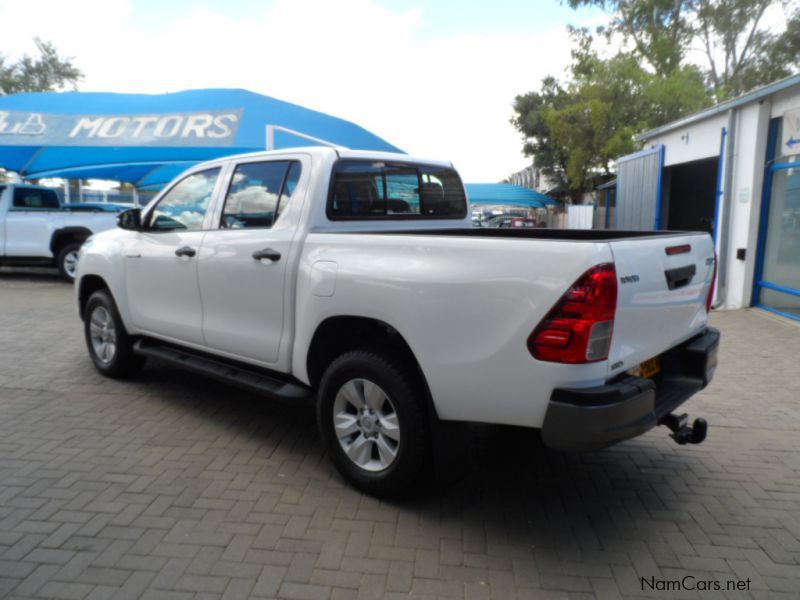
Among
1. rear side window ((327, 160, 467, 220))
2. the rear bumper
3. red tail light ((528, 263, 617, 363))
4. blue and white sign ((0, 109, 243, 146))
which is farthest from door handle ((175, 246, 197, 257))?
blue and white sign ((0, 109, 243, 146))

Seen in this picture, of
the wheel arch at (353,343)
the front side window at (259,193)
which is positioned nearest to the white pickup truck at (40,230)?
the front side window at (259,193)

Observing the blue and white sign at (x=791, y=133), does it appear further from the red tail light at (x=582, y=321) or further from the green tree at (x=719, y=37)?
the green tree at (x=719, y=37)

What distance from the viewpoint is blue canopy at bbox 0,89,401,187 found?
1098 cm

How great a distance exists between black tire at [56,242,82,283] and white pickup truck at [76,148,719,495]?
8648mm

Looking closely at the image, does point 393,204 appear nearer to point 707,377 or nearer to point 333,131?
point 707,377

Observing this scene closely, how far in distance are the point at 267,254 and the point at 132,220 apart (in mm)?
1932

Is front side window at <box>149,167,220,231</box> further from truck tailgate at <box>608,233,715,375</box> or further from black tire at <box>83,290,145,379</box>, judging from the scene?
truck tailgate at <box>608,233,715,375</box>

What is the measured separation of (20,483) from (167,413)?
1.30 m

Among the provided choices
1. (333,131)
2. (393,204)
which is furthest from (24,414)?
(333,131)

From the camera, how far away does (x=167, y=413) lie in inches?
188

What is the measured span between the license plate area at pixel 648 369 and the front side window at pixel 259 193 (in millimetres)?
2263

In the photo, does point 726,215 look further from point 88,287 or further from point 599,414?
point 88,287

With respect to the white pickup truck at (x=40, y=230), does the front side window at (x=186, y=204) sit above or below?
above

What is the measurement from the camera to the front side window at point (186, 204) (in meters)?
4.52
